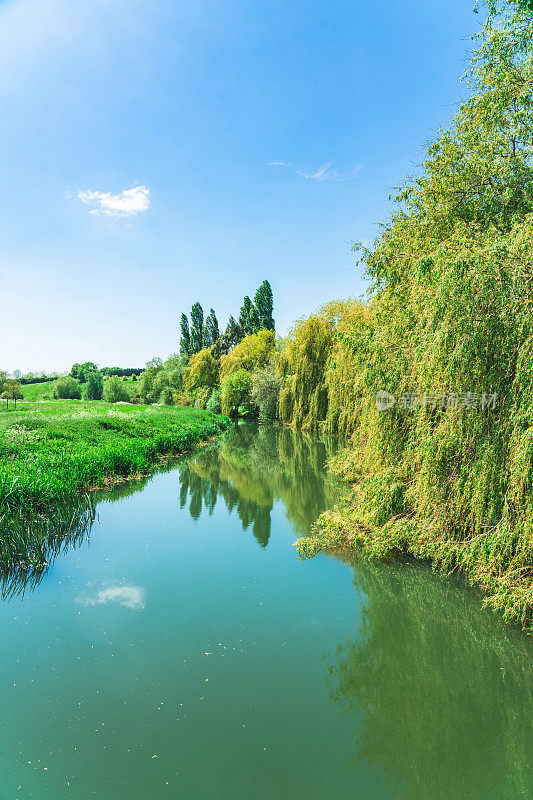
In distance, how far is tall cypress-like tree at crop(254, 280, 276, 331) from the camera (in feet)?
161

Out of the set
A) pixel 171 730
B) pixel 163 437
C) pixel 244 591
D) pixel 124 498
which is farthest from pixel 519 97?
pixel 163 437

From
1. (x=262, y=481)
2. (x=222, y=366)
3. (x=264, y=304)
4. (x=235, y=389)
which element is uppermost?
(x=264, y=304)

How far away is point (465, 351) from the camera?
4.70m

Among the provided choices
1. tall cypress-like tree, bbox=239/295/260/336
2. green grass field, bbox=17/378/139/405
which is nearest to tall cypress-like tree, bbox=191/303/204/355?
tall cypress-like tree, bbox=239/295/260/336

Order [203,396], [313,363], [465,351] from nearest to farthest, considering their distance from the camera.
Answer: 1. [465,351]
2. [313,363]
3. [203,396]

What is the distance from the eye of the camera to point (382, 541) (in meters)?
5.91

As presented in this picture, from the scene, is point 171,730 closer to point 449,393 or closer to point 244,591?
point 244,591

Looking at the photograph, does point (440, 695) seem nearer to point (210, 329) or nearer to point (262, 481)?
point (262, 481)

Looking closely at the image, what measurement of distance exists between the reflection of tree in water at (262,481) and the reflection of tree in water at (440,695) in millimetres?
3207

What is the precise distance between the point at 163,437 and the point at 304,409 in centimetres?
770

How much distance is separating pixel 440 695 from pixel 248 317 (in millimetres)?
47734

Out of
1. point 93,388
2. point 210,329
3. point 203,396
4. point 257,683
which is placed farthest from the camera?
point 93,388

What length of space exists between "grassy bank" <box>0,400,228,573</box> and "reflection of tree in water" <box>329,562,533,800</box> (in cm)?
509

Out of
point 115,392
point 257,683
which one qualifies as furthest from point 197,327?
point 257,683
